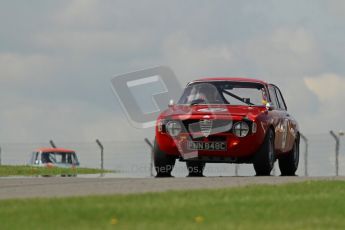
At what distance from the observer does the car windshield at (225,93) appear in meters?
19.2

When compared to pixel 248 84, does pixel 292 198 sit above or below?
below

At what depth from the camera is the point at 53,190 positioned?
47.1 ft

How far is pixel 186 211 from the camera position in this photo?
1099 centimetres

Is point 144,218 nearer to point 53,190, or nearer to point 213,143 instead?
point 53,190

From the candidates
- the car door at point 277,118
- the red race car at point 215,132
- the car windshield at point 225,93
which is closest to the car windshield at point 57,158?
the car door at point 277,118

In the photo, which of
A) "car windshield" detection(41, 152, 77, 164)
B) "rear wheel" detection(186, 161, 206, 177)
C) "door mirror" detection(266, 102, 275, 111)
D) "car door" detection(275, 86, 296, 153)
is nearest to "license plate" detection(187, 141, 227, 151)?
"door mirror" detection(266, 102, 275, 111)

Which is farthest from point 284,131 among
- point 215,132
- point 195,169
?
point 215,132

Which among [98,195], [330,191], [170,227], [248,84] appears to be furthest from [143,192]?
[248,84]

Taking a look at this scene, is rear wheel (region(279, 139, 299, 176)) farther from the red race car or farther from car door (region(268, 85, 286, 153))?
the red race car

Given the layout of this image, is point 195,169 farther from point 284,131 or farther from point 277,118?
point 277,118

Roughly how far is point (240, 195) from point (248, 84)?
7.36 m

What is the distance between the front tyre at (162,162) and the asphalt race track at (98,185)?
5.52 feet

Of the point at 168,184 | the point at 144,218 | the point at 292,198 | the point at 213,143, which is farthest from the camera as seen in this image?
the point at 213,143

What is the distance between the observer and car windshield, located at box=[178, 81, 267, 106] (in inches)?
758
